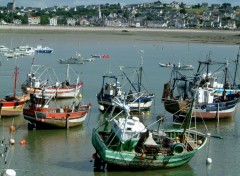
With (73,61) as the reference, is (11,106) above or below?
above

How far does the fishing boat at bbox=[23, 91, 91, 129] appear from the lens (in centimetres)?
3372

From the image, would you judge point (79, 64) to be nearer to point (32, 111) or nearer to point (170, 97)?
point (170, 97)

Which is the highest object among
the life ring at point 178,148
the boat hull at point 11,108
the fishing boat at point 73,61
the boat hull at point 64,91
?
the life ring at point 178,148

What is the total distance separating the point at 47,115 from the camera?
3375 centimetres

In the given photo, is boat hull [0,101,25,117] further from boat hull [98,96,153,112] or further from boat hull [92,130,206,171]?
boat hull [92,130,206,171]

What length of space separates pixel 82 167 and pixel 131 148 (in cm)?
268

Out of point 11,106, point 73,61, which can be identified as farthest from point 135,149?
point 73,61

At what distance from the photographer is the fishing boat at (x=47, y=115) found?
33719mm

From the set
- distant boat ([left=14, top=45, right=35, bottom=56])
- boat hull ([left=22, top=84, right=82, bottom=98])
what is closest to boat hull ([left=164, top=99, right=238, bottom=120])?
boat hull ([left=22, top=84, right=82, bottom=98])

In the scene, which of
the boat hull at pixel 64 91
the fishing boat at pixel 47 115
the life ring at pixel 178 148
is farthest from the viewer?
the boat hull at pixel 64 91

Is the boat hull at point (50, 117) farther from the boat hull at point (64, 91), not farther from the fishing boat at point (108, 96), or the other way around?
the boat hull at point (64, 91)

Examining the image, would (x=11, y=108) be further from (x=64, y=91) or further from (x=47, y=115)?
(x=64, y=91)

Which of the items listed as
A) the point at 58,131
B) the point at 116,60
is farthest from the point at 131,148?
the point at 116,60

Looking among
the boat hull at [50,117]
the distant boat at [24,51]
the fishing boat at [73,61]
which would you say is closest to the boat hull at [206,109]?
the boat hull at [50,117]
